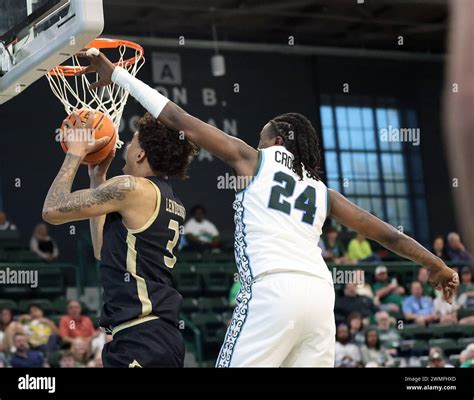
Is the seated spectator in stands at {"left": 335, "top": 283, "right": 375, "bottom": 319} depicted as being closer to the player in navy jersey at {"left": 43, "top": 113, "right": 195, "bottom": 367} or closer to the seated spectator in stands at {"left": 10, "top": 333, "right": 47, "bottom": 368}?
the seated spectator in stands at {"left": 10, "top": 333, "right": 47, "bottom": 368}

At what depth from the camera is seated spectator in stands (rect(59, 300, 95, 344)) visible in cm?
1032

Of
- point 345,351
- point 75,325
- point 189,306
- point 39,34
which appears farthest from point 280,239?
point 189,306

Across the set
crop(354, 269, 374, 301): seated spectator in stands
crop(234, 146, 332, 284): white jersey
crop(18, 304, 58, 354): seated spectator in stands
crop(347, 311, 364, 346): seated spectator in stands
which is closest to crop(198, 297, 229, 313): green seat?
crop(354, 269, 374, 301): seated spectator in stands

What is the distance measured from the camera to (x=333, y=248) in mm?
13641

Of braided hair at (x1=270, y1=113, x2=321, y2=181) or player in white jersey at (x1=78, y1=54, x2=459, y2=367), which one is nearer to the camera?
player in white jersey at (x1=78, y1=54, x2=459, y2=367)

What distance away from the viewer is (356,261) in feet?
45.0

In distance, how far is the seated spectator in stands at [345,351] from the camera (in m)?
10.6

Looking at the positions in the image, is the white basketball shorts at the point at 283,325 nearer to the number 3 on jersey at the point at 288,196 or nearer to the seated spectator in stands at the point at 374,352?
the number 3 on jersey at the point at 288,196

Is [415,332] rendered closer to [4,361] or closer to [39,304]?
[39,304]

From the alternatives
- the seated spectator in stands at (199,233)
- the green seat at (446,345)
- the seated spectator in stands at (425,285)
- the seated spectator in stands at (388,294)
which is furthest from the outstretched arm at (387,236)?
the seated spectator in stands at (199,233)

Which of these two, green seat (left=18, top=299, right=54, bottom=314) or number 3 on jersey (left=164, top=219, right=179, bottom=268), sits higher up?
green seat (left=18, top=299, right=54, bottom=314)

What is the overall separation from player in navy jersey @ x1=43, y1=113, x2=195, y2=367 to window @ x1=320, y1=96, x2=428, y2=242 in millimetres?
11607
